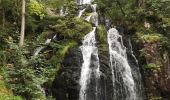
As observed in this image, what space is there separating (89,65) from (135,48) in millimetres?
3698

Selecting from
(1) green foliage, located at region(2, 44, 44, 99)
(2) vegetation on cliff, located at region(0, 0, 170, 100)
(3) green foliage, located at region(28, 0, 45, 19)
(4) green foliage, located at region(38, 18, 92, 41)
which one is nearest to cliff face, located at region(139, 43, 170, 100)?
(2) vegetation on cliff, located at region(0, 0, 170, 100)

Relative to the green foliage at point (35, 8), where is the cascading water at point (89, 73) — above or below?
below

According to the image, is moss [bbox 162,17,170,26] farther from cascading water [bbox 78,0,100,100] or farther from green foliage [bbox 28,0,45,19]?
green foliage [bbox 28,0,45,19]

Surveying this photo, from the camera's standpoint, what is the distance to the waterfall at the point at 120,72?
59.5 ft

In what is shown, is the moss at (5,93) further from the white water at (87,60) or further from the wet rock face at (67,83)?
the white water at (87,60)

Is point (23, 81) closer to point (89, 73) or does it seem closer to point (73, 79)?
point (73, 79)

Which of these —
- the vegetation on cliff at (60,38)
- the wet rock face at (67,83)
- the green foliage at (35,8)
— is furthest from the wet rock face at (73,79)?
the green foliage at (35,8)

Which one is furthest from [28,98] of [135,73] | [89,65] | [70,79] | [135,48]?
[135,48]

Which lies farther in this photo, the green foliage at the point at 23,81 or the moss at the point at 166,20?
the moss at the point at 166,20

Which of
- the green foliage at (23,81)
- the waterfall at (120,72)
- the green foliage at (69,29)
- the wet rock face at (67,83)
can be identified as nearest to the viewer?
the green foliage at (23,81)

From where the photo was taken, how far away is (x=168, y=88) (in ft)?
63.0

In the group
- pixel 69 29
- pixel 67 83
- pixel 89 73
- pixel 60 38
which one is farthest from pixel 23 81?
pixel 69 29

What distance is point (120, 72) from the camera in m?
18.9

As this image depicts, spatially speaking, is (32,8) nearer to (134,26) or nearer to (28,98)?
(134,26)
